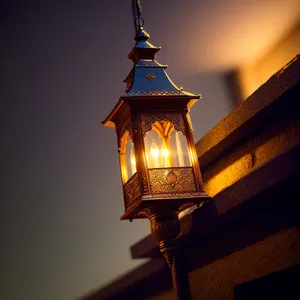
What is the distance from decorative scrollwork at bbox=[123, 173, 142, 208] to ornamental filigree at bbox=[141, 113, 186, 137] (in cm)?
22

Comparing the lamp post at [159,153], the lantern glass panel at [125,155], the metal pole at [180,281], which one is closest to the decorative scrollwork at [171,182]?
the lamp post at [159,153]

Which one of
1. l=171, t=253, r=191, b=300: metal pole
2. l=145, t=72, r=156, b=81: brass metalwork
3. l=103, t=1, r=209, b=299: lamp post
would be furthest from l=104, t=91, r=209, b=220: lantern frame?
l=171, t=253, r=191, b=300: metal pole

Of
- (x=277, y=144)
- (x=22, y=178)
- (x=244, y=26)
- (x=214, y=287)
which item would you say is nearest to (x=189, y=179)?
(x=277, y=144)

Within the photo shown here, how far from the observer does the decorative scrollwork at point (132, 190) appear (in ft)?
6.83

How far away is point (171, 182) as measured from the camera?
2.05m

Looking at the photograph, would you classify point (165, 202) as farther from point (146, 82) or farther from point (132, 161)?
point (146, 82)

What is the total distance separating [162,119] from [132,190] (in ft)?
1.20

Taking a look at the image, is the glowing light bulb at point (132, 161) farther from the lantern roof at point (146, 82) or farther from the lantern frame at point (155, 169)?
the lantern roof at point (146, 82)

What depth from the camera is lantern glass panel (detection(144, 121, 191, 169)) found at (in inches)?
84.1

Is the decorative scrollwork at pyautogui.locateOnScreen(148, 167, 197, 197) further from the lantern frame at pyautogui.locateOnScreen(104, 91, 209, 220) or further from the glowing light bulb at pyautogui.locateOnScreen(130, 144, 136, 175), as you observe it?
the glowing light bulb at pyautogui.locateOnScreen(130, 144, 136, 175)

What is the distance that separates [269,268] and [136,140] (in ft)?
2.66

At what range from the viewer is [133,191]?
214 cm

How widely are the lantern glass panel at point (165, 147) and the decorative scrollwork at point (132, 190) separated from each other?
100 millimetres

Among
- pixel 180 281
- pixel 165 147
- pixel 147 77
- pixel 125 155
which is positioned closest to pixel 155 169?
pixel 165 147
